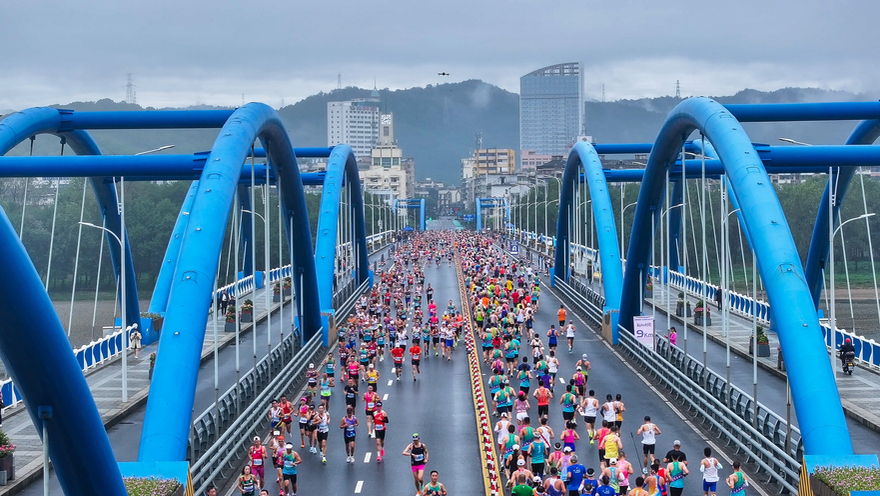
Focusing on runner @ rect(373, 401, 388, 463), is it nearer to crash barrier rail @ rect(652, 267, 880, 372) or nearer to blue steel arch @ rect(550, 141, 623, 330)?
crash barrier rail @ rect(652, 267, 880, 372)

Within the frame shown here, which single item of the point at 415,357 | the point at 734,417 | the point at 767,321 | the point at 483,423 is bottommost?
the point at 767,321

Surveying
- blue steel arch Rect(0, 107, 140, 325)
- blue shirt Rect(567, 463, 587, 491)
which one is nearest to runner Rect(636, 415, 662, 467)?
blue shirt Rect(567, 463, 587, 491)

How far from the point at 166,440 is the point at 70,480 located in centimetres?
665

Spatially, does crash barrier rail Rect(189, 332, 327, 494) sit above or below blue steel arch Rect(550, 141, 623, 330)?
below

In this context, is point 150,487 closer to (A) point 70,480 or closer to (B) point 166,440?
(B) point 166,440

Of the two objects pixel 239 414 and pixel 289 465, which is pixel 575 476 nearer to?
pixel 289 465

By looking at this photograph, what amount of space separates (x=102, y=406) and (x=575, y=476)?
17.3m

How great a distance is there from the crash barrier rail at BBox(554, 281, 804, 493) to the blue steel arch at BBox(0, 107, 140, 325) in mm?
21584

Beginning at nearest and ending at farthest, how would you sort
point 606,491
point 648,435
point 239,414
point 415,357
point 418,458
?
point 606,491 < point 418,458 < point 648,435 < point 239,414 < point 415,357

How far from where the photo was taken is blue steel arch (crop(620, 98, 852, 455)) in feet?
62.4

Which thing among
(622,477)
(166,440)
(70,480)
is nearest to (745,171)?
(622,477)

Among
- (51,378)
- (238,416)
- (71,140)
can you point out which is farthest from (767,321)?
(51,378)

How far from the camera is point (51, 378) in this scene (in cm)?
1123

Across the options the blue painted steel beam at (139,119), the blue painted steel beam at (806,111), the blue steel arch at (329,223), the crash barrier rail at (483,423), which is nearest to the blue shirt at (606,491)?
the crash barrier rail at (483,423)
